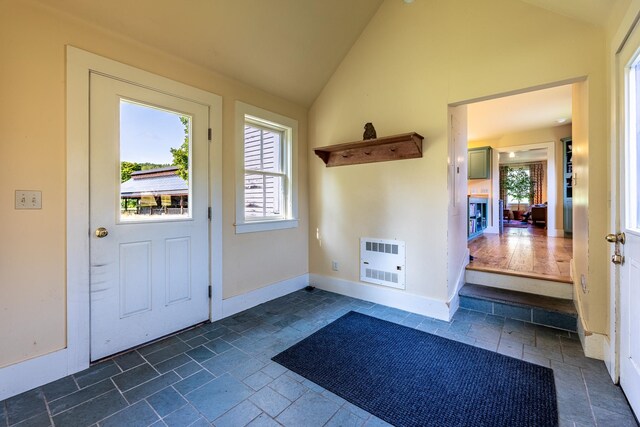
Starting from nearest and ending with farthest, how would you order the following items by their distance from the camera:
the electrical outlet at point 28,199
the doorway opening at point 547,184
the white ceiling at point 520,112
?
the electrical outlet at point 28,199 → the doorway opening at point 547,184 → the white ceiling at point 520,112

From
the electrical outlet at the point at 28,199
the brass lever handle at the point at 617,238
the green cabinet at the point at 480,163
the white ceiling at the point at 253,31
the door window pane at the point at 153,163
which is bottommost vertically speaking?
the brass lever handle at the point at 617,238

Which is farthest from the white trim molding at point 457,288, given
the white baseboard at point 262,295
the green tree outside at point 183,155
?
the green tree outside at point 183,155

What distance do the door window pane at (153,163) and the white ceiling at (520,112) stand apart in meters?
4.15

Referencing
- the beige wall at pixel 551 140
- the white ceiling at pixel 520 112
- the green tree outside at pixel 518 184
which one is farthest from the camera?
the green tree outside at pixel 518 184

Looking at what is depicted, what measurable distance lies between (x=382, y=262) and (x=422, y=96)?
6.07 ft

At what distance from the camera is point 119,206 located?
220 cm

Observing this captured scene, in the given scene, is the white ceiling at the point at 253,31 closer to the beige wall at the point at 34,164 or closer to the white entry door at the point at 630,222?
the beige wall at the point at 34,164

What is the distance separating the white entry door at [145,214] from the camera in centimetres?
210

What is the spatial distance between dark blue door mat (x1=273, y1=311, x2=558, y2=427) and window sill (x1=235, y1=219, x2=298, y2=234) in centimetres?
135

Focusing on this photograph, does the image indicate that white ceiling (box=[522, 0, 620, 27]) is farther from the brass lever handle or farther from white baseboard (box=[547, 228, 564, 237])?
white baseboard (box=[547, 228, 564, 237])

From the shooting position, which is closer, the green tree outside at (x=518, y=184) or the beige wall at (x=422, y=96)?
the beige wall at (x=422, y=96)

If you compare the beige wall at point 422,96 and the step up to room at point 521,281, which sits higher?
the beige wall at point 422,96

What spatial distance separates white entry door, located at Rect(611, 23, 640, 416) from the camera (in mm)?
1508

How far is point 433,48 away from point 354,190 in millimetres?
1688
